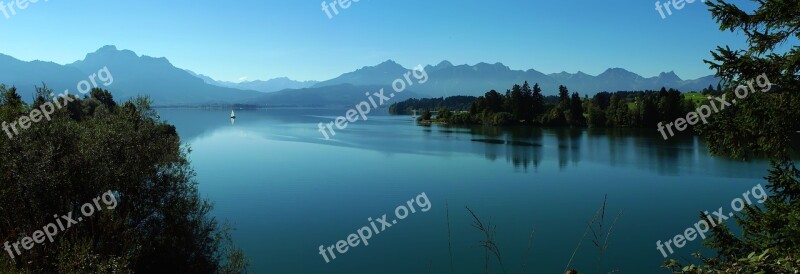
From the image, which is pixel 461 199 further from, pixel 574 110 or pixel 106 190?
pixel 574 110

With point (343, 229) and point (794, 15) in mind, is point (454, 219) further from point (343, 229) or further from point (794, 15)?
point (794, 15)

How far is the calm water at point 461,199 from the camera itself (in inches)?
757

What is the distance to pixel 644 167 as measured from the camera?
44031 millimetres

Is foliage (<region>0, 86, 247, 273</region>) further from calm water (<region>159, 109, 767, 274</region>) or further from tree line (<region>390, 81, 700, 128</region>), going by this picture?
tree line (<region>390, 81, 700, 128</region>)

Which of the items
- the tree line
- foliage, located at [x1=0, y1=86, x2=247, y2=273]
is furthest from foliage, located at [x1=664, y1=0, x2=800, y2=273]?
the tree line

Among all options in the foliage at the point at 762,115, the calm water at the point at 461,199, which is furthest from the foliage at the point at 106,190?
the foliage at the point at 762,115

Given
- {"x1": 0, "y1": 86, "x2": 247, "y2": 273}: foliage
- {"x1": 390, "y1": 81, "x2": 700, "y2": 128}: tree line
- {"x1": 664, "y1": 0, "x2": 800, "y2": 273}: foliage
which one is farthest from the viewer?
{"x1": 390, "y1": 81, "x2": 700, "y2": 128}: tree line

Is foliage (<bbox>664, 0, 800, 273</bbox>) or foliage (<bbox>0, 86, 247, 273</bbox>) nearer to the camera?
foliage (<bbox>664, 0, 800, 273</bbox>)

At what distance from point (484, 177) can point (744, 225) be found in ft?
104

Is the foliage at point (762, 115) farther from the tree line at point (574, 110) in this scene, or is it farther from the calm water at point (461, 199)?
the tree line at point (574, 110)

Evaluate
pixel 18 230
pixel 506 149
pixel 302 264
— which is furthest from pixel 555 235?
pixel 506 149

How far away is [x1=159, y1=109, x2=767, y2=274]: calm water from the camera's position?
19.2 meters

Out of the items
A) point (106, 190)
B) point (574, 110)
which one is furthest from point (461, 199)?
point (574, 110)

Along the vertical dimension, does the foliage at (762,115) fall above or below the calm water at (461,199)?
above
